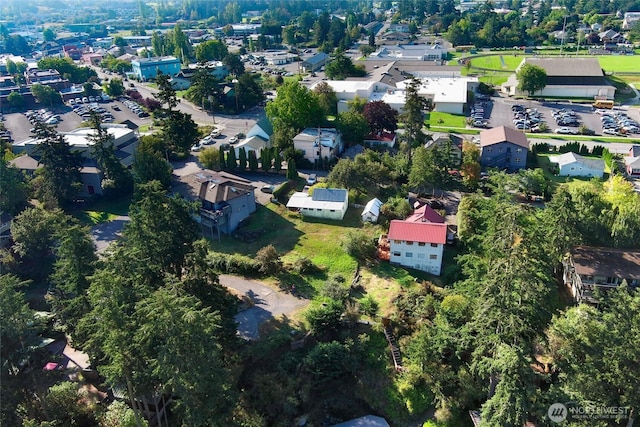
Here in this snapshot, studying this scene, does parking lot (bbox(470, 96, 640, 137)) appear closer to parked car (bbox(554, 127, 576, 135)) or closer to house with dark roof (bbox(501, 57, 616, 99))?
parked car (bbox(554, 127, 576, 135))

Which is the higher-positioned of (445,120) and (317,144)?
(317,144)

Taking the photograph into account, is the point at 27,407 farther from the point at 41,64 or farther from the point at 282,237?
the point at 41,64

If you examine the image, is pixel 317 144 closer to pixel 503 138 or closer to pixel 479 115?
pixel 503 138

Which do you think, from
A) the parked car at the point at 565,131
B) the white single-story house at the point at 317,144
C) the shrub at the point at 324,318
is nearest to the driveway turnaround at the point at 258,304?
the shrub at the point at 324,318

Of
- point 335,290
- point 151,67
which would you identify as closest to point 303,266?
point 335,290

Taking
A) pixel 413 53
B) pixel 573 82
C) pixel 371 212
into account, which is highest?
pixel 413 53

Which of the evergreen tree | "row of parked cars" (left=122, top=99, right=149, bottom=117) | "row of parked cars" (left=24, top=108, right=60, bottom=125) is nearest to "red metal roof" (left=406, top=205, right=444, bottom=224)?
the evergreen tree
